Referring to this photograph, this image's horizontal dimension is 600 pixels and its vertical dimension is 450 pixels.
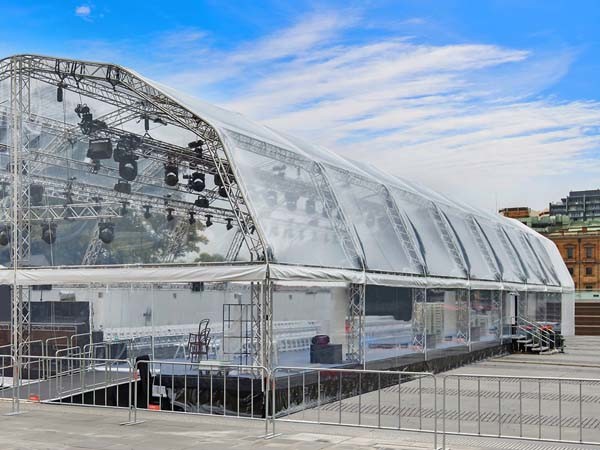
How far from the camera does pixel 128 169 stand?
1758 centimetres

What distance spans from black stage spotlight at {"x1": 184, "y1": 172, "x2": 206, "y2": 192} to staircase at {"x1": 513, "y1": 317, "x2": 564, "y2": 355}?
723 inches

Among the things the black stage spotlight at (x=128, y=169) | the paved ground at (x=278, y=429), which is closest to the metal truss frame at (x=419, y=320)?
the paved ground at (x=278, y=429)

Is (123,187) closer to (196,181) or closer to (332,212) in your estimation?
(196,181)

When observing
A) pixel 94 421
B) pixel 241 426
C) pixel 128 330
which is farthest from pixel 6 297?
pixel 241 426

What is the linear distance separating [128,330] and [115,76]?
5.66 m

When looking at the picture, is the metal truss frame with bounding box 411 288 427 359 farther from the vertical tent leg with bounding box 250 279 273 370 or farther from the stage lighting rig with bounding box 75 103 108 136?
the stage lighting rig with bounding box 75 103 108 136

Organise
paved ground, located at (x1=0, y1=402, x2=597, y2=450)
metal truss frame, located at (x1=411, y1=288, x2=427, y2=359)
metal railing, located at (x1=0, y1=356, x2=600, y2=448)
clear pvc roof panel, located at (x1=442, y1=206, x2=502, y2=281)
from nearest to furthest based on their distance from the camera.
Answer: paved ground, located at (x1=0, y1=402, x2=597, y2=450) < metal railing, located at (x1=0, y1=356, x2=600, y2=448) < metal truss frame, located at (x1=411, y1=288, x2=427, y2=359) < clear pvc roof panel, located at (x1=442, y1=206, x2=502, y2=281)

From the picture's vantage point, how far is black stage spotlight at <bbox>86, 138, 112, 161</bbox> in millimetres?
17781

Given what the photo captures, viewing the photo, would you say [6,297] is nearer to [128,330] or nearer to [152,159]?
[128,330]

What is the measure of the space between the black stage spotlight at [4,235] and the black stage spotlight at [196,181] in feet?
15.4

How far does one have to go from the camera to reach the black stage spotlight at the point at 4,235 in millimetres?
18812

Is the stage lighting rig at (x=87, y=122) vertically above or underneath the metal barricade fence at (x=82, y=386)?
above

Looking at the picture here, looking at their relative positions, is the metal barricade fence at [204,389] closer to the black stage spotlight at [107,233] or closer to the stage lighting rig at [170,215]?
the black stage spotlight at [107,233]

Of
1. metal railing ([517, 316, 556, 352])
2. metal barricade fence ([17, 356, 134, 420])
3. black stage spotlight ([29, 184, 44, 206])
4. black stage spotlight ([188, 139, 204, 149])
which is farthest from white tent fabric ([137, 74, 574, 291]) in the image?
metal railing ([517, 316, 556, 352])
